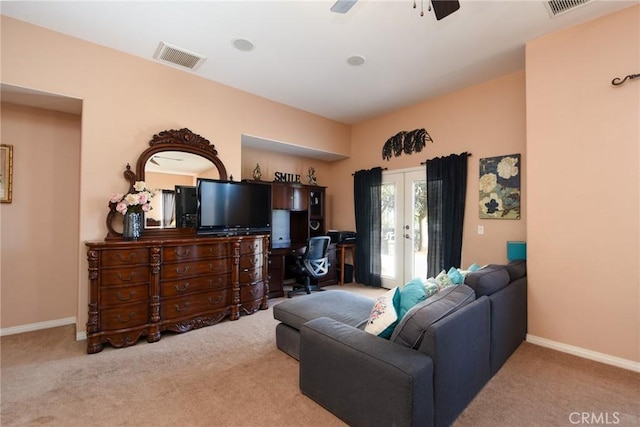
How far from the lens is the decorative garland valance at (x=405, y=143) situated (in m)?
4.40

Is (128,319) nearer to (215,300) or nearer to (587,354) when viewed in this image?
(215,300)

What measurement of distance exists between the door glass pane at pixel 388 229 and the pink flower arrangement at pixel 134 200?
355 cm

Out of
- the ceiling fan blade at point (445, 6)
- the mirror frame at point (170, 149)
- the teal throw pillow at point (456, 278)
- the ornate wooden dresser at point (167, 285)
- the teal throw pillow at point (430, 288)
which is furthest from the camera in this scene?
the mirror frame at point (170, 149)

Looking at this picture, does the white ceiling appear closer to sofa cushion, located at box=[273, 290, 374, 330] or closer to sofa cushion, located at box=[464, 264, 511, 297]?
sofa cushion, located at box=[464, 264, 511, 297]

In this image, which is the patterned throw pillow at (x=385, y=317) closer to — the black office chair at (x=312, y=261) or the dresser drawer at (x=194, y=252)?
the dresser drawer at (x=194, y=252)

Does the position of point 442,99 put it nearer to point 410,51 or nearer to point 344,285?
point 410,51

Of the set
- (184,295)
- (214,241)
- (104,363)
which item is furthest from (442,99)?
(104,363)

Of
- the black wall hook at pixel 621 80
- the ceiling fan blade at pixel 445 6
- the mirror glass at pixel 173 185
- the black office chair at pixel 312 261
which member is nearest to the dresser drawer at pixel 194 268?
the mirror glass at pixel 173 185

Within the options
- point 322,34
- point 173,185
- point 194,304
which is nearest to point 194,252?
point 194,304

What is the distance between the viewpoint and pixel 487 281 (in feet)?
7.20

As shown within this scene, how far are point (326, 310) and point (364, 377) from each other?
985mm

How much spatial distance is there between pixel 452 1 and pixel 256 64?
2303 millimetres

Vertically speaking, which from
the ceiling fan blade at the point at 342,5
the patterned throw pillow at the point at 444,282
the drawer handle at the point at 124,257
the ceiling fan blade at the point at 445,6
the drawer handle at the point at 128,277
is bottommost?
the drawer handle at the point at 128,277

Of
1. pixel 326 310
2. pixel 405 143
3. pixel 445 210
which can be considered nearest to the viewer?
pixel 326 310
